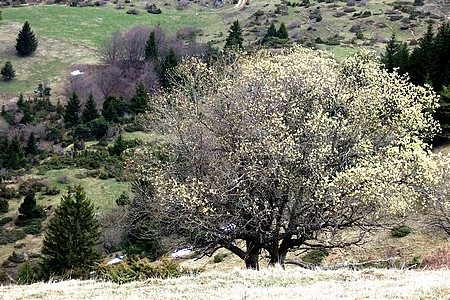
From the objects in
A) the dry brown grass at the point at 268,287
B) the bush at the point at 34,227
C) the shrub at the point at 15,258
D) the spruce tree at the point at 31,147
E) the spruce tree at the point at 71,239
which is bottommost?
the spruce tree at the point at 31,147

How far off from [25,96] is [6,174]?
30191mm

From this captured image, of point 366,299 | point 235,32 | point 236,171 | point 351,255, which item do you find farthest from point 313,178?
point 235,32

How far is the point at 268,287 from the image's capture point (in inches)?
512

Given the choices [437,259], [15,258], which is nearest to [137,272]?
[437,259]

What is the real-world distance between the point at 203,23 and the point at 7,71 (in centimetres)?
3821

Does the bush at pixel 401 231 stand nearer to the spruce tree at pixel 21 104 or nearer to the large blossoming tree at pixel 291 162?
the large blossoming tree at pixel 291 162

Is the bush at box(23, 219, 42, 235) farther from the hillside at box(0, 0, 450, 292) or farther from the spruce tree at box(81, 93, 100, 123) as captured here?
the spruce tree at box(81, 93, 100, 123)

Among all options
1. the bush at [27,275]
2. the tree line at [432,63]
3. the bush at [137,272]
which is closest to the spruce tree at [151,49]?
the tree line at [432,63]

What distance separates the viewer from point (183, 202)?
1944 cm

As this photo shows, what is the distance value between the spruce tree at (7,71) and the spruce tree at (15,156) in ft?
91.3

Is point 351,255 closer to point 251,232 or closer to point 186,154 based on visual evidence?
point 251,232

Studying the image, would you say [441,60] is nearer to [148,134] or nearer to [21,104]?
[148,134]

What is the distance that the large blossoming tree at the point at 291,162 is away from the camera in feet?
62.3

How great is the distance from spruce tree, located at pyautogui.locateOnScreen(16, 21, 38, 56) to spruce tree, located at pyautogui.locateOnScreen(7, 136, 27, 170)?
1394 inches
